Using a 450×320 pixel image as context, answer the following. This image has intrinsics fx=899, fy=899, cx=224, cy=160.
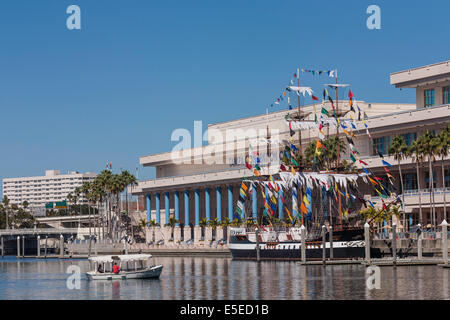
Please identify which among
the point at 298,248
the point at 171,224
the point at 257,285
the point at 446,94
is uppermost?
the point at 446,94

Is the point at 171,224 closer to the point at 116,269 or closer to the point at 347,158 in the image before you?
the point at 347,158

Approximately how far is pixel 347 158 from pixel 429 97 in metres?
18.8

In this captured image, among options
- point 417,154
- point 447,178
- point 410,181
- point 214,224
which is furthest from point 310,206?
point 214,224

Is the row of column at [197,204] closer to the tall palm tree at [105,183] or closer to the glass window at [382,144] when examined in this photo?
the tall palm tree at [105,183]

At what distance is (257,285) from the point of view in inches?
2931

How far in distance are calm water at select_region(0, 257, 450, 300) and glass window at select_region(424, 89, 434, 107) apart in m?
40.4

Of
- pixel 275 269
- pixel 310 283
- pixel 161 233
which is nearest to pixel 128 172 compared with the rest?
pixel 161 233

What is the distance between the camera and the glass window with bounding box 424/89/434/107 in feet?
413

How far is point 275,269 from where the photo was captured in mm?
95812

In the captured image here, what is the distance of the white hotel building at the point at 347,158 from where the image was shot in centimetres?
12169

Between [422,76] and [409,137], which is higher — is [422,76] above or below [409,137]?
above

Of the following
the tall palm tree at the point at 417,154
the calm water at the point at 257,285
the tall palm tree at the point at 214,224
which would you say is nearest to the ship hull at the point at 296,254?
the tall palm tree at the point at 417,154

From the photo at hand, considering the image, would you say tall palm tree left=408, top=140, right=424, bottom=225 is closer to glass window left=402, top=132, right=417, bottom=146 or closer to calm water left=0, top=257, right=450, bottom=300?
glass window left=402, top=132, right=417, bottom=146
